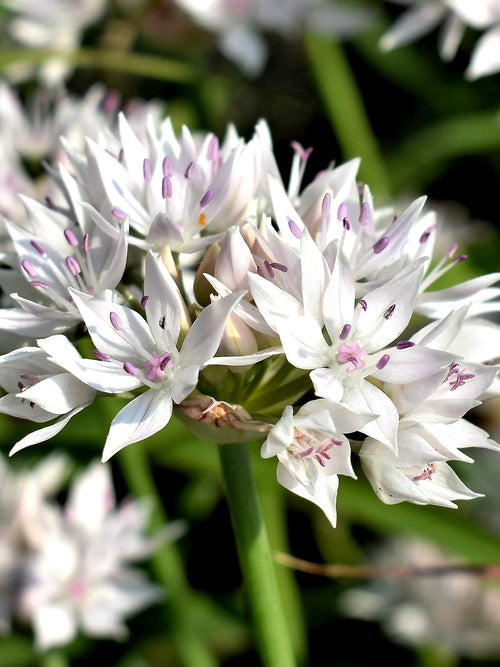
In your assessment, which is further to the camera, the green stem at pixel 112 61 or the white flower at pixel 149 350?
the green stem at pixel 112 61

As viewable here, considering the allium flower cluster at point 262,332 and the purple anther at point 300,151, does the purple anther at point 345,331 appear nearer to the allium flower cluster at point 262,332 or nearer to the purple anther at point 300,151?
the allium flower cluster at point 262,332

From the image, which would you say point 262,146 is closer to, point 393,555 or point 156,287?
point 156,287

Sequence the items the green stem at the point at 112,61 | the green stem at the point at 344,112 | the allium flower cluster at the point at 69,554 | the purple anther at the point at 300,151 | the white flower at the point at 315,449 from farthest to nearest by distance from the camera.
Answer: the green stem at the point at 344,112
the green stem at the point at 112,61
the allium flower cluster at the point at 69,554
the purple anther at the point at 300,151
the white flower at the point at 315,449

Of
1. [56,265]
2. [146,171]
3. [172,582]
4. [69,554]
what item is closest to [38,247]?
[56,265]

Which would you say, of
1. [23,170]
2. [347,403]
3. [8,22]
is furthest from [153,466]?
[347,403]

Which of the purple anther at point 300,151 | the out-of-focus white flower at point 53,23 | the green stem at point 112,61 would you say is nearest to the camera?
the purple anther at point 300,151

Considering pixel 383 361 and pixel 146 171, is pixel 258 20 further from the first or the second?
pixel 383 361

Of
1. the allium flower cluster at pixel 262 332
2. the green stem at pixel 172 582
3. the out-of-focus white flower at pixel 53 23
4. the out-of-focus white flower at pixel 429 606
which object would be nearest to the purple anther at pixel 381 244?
the allium flower cluster at pixel 262 332
